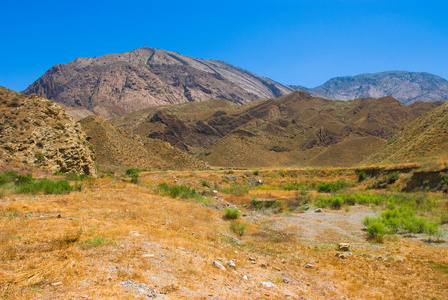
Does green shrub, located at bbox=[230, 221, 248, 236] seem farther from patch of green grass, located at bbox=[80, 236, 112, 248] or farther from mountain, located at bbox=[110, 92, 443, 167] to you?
mountain, located at bbox=[110, 92, 443, 167]

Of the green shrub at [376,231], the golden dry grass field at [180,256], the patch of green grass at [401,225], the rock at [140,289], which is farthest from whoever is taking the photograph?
the patch of green grass at [401,225]

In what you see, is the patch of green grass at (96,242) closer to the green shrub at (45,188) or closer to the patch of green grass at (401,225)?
the green shrub at (45,188)

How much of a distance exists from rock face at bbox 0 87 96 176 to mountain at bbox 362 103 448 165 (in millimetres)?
30694

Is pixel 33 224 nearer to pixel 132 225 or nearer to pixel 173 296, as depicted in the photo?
pixel 132 225

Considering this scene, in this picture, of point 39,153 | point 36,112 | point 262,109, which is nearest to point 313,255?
point 39,153

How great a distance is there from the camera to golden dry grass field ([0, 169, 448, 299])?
4.90 meters

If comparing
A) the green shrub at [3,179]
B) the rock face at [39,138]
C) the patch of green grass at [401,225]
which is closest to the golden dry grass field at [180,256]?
the patch of green grass at [401,225]

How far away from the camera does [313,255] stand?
9.44 m

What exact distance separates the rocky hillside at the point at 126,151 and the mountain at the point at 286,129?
21.3m

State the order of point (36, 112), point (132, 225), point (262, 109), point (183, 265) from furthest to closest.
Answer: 1. point (262, 109)
2. point (36, 112)
3. point (132, 225)
4. point (183, 265)

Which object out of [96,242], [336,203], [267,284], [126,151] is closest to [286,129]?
[126,151]

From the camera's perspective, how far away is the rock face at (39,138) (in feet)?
62.1

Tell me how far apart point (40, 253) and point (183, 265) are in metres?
2.74

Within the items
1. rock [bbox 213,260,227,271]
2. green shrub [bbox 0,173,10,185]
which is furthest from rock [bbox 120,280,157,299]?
green shrub [bbox 0,173,10,185]
